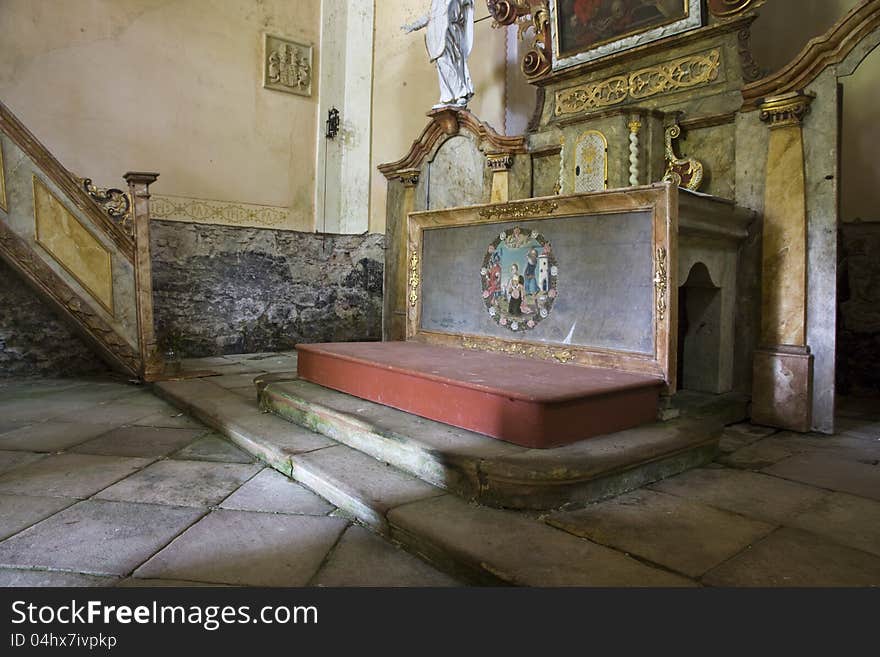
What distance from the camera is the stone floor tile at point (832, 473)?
7.73 ft

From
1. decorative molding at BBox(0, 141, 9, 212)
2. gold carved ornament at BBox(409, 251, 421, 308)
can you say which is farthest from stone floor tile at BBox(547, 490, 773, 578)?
decorative molding at BBox(0, 141, 9, 212)

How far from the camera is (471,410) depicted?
2.47m

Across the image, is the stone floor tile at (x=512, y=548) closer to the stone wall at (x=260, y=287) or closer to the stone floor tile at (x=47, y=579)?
the stone floor tile at (x=47, y=579)

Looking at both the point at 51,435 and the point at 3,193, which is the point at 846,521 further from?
the point at 3,193

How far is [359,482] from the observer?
225 centimetres

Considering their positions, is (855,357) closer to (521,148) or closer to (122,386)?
(521,148)

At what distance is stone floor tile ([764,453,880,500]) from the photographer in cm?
236

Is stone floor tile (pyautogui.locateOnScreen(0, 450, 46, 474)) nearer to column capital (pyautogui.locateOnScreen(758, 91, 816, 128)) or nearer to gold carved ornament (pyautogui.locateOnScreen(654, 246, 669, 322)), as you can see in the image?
gold carved ornament (pyautogui.locateOnScreen(654, 246, 669, 322))

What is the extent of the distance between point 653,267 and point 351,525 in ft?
5.68

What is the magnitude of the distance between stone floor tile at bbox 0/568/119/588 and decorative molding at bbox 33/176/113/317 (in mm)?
3385

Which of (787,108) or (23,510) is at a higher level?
(787,108)

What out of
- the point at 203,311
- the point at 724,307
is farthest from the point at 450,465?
the point at 203,311

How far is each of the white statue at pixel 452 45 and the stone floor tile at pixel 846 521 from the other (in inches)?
Result: 185

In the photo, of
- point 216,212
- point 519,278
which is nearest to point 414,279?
point 519,278
